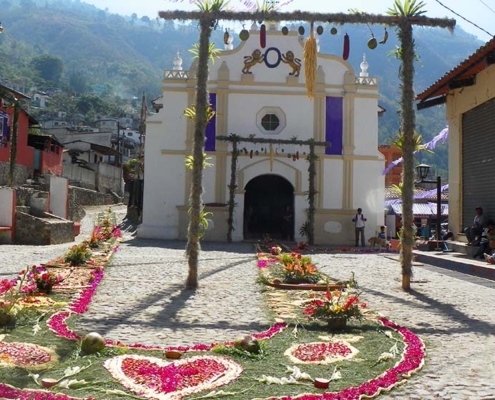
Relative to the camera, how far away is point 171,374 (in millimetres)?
4695

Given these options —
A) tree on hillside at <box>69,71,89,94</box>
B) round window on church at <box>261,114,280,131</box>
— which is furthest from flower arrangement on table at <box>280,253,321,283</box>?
tree on hillside at <box>69,71,89,94</box>

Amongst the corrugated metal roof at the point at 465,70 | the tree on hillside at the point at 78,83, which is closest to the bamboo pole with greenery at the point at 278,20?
the corrugated metal roof at the point at 465,70

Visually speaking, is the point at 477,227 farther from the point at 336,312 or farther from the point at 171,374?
the point at 171,374

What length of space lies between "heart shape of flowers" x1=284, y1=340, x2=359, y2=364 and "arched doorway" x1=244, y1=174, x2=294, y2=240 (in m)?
19.6

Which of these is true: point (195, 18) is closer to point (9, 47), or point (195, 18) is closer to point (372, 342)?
point (372, 342)

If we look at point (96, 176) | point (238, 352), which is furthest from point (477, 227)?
point (96, 176)

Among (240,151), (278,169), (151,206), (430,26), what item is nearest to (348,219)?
(278,169)

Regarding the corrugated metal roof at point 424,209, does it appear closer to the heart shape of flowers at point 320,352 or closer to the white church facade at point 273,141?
the white church facade at point 273,141

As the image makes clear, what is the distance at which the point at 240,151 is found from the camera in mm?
23688

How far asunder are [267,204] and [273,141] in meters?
3.97

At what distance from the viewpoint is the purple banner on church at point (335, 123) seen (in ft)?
79.3

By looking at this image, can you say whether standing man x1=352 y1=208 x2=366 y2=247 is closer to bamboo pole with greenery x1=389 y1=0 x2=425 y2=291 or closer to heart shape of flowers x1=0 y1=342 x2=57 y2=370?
bamboo pole with greenery x1=389 y1=0 x2=425 y2=291

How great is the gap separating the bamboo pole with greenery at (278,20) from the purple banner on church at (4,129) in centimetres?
1838

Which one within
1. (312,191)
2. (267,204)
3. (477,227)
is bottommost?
(477,227)
